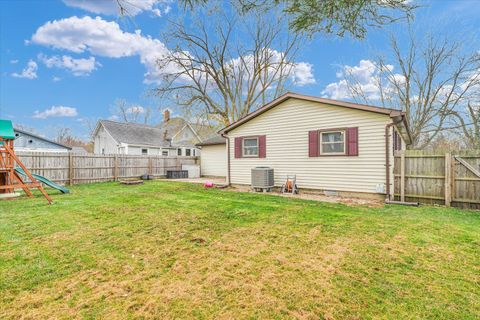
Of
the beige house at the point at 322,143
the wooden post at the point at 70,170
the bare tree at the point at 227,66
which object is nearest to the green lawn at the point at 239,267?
the beige house at the point at 322,143

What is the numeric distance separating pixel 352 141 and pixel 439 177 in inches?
98.8

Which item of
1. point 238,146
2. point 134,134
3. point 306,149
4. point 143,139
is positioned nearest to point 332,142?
point 306,149

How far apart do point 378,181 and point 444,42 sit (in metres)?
14.4

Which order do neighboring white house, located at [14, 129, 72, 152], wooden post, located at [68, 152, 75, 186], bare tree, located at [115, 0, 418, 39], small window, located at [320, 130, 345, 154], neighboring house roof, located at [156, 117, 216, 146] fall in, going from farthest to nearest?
neighboring house roof, located at [156, 117, 216, 146]
neighboring white house, located at [14, 129, 72, 152]
wooden post, located at [68, 152, 75, 186]
small window, located at [320, 130, 345, 154]
bare tree, located at [115, 0, 418, 39]

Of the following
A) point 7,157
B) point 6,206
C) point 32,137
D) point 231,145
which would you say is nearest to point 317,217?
point 231,145

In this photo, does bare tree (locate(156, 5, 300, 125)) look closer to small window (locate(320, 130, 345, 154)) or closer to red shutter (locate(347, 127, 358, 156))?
small window (locate(320, 130, 345, 154))

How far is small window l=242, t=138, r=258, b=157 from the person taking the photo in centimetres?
1060

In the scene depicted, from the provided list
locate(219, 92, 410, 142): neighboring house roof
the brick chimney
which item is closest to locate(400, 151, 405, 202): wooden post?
locate(219, 92, 410, 142): neighboring house roof

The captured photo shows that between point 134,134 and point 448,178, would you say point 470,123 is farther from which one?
point 134,134

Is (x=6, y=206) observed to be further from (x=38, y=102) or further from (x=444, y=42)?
(x=38, y=102)

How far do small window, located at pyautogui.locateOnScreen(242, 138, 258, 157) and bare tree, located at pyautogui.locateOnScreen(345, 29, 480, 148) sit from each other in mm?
13520

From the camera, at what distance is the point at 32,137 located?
19.8 metres

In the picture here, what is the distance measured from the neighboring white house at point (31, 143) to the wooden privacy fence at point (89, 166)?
1059 cm

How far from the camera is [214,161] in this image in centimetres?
1652
